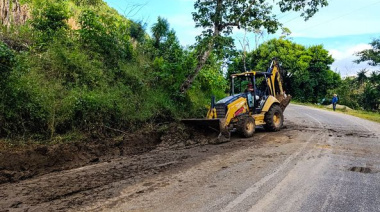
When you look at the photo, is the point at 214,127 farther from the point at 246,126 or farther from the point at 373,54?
the point at 373,54

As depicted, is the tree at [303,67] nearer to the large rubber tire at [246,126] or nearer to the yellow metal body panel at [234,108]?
the yellow metal body panel at [234,108]

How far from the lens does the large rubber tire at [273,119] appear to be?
11084 millimetres

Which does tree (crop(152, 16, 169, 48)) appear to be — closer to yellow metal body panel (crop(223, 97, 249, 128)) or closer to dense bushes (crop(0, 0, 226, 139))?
dense bushes (crop(0, 0, 226, 139))

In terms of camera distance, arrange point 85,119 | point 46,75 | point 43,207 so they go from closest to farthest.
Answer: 1. point 43,207
2. point 85,119
3. point 46,75

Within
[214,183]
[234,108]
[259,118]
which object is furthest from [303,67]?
[214,183]

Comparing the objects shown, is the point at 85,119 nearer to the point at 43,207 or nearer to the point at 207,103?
the point at 43,207

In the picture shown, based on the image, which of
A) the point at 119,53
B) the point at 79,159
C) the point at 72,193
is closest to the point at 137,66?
the point at 119,53

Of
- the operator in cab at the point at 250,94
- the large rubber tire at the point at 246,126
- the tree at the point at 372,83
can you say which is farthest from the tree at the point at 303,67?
the large rubber tire at the point at 246,126

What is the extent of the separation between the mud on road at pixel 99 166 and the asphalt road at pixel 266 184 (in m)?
0.19

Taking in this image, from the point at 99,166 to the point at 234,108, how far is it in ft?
17.8

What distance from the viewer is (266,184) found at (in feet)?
16.3

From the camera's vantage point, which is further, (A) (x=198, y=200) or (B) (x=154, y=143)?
(B) (x=154, y=143)

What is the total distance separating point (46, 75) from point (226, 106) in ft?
20.1

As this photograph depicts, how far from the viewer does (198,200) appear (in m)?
4.26
